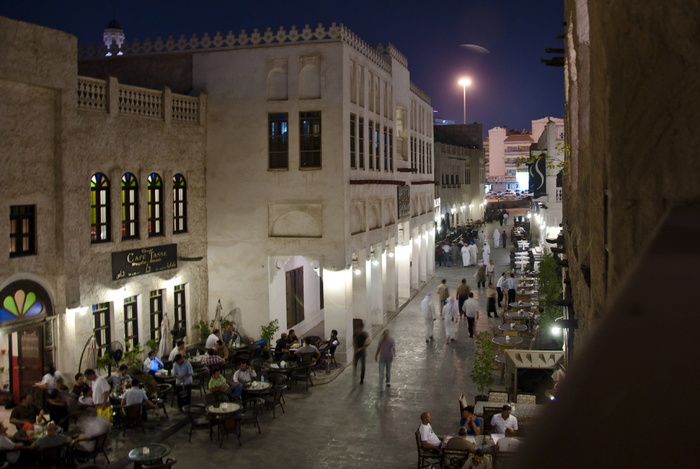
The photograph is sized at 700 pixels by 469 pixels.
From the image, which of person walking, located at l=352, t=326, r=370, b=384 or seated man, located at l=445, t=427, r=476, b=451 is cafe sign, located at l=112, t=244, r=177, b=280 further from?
seated man, located at l=445, t=427, r=476, b=451

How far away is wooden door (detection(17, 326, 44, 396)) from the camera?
1530 cm

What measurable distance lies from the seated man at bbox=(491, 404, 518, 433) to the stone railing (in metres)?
11.7

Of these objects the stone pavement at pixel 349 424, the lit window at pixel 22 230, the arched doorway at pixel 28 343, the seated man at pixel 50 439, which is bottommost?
the stone pavement at pixel 349 424

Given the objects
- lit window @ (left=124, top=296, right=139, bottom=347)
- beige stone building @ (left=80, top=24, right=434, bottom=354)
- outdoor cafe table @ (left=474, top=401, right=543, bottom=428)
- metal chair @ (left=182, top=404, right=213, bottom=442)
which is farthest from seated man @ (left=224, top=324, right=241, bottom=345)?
outdoor cafe table @ (left=474, top=401, right=543, bottom=428)

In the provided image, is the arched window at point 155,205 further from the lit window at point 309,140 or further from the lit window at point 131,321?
the lit window at point 309,140

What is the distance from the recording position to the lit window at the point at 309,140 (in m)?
20.5

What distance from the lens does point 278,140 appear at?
20.8m

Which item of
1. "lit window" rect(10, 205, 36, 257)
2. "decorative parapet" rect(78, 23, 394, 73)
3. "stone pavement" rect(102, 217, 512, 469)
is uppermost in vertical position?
"decorative parapet" rect(78, 23, 394, 73)

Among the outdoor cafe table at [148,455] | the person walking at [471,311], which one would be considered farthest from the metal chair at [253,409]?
the person walking at [471,311]

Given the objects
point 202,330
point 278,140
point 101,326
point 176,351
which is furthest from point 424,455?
point 278,140

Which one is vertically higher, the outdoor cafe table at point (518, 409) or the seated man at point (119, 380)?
the seated man at point (119, 380)

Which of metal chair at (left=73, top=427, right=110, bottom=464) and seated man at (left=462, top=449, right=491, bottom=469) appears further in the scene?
metal chair at (left=73, top=427, right=110, bottom=464)

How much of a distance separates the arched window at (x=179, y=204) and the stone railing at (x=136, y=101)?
1.78 m

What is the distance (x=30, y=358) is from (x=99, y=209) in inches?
154
